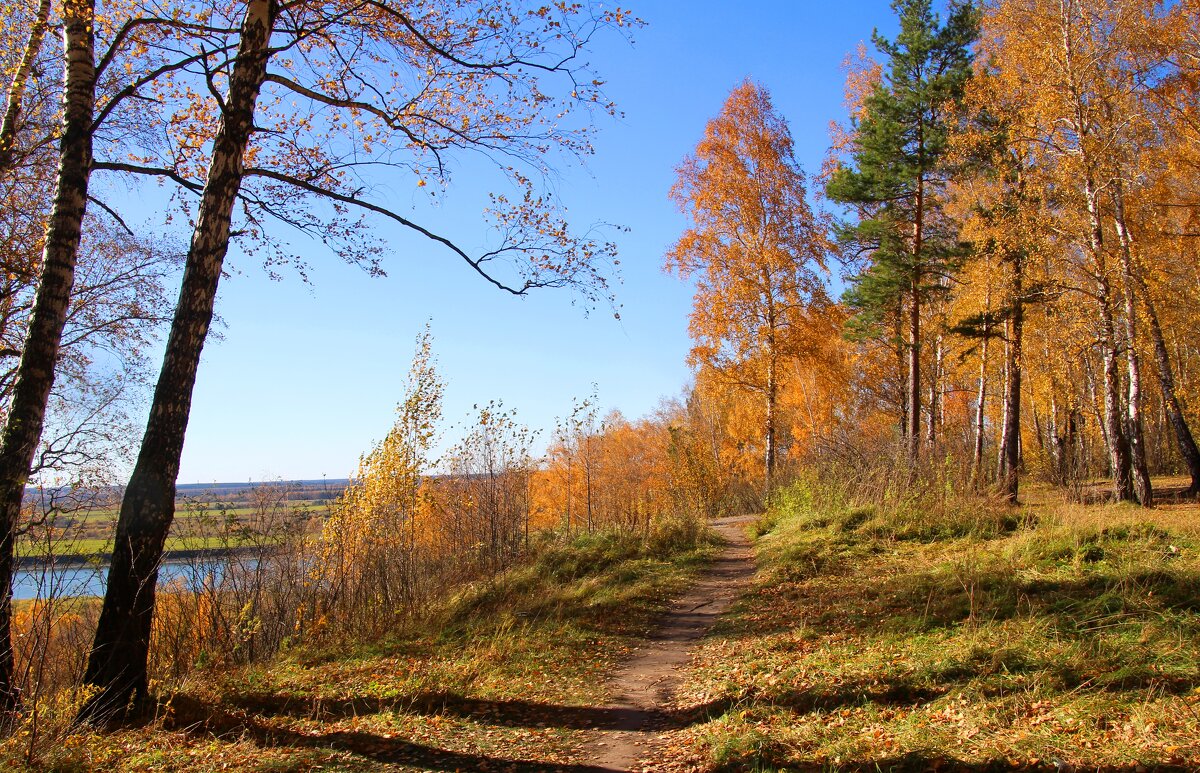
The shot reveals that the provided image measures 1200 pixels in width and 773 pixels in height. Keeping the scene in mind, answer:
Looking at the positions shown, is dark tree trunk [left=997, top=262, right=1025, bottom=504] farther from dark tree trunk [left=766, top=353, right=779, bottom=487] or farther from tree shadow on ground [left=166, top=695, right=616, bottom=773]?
tree shadow on ground [left=166, top=695, right=616, bottom=773]

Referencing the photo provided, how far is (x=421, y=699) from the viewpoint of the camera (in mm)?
5289

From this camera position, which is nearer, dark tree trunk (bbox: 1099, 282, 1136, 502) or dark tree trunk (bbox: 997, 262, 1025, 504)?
dark tree trunk (bbox: 1099, 282, 1136, 502)

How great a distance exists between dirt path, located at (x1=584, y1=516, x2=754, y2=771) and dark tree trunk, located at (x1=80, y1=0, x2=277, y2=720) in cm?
337

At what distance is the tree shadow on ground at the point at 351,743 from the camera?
4.16 m

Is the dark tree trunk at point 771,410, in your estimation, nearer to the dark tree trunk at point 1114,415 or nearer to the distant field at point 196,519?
the dark tree trunk at point 1114,415

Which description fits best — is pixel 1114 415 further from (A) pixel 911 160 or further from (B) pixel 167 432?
(B) pixel 167 432

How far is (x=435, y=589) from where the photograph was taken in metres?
9.62

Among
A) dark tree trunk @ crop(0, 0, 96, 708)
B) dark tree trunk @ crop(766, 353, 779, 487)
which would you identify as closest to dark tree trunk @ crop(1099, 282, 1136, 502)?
dark tree trunk @ crop(766, 353, 779, 487)

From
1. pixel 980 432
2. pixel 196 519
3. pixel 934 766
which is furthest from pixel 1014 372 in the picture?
pixel 196 519

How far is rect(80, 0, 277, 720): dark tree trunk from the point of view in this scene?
15.5 feet

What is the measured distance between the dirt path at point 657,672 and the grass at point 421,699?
21 centimetres

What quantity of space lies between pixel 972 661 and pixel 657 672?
2.62 metres

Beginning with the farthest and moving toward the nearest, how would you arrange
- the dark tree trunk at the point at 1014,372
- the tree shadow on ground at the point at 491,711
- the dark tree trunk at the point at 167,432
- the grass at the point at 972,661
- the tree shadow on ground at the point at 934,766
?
the dark tree trunk at the point at 1014,372
the tree shadow on ground at the point at 491,711
the dark tree trunk at the point at 167,432
the grass at the point at 972,661
the tree shadow on ground at the point at 934,766

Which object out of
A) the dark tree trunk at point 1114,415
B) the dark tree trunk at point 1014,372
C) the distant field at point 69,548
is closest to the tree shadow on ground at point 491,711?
the distant field at point 69,548
